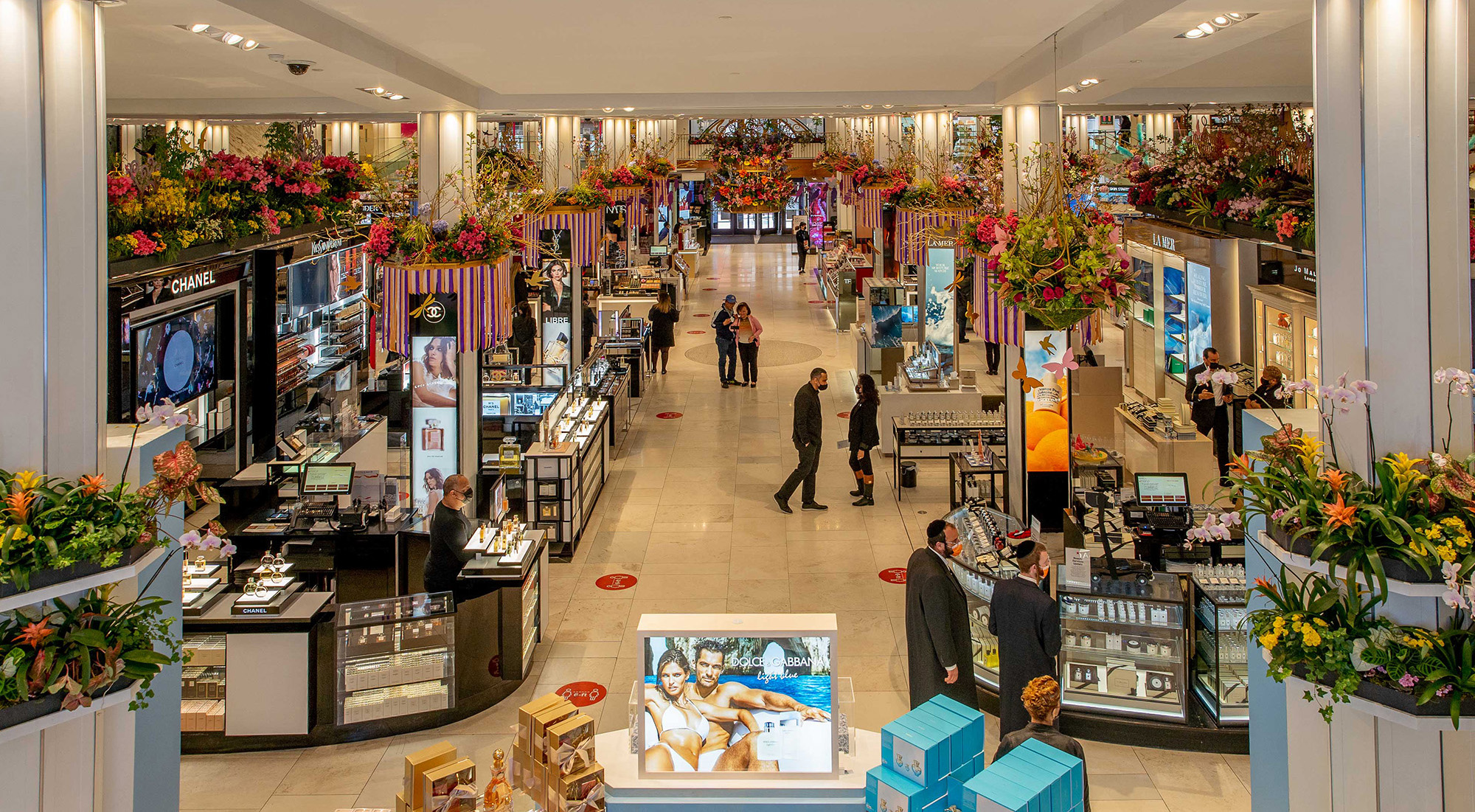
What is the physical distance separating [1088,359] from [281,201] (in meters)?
9.13

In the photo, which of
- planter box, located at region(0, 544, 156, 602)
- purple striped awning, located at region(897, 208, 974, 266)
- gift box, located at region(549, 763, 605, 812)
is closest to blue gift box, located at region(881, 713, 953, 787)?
gift box, located at region(549, 763, 605, 812)

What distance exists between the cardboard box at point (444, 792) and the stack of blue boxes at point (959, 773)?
1.42 m

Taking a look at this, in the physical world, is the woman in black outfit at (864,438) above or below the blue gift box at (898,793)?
above

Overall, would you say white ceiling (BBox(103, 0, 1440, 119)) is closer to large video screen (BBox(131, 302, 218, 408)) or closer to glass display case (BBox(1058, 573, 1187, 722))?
large video screen (BBox(131, 302, 218, 408))

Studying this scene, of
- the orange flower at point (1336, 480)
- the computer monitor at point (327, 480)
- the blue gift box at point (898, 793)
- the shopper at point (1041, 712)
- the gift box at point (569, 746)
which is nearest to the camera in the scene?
the orange flower at point (1336, 480)

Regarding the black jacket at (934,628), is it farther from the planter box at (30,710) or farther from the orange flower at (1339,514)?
the planter box at (30,710)

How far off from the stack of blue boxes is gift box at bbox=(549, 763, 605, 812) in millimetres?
972

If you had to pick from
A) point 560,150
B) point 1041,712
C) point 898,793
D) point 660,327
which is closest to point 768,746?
point 898,793

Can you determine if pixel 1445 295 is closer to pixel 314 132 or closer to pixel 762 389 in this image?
pixel 762 389

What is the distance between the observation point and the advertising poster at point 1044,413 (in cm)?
870

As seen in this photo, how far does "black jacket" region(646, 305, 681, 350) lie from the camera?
1816 centimetres

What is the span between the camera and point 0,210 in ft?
11.7

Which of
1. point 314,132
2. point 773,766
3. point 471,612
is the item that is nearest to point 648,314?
point 314,132

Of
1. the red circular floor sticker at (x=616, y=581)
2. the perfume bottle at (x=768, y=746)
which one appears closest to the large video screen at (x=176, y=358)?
the red circular floor sticker at (x=616, y=581)
